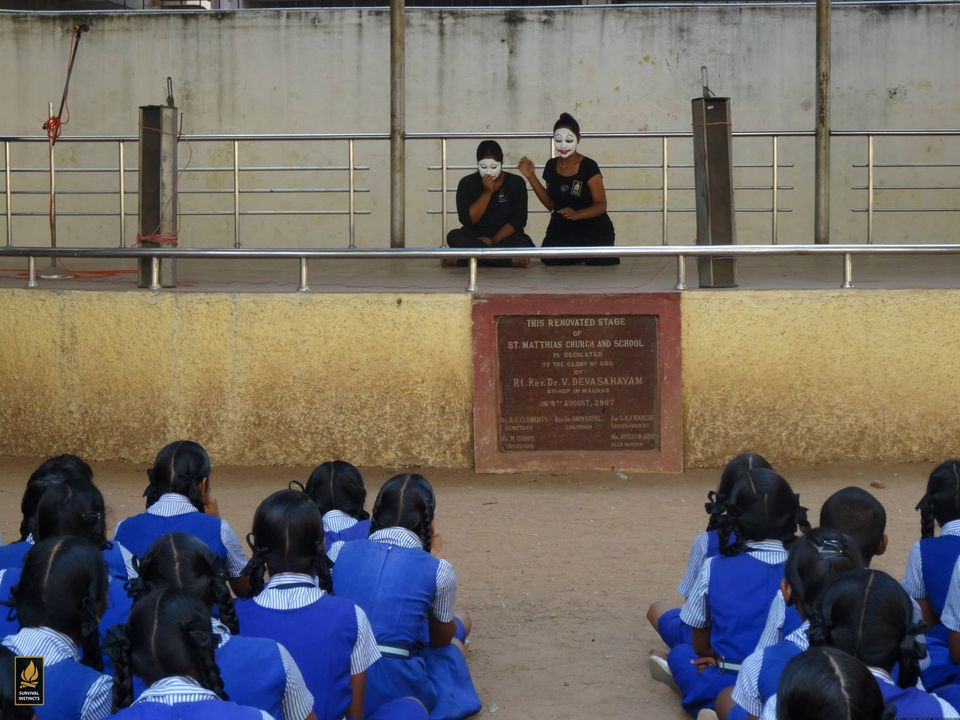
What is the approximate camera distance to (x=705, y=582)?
416 cm

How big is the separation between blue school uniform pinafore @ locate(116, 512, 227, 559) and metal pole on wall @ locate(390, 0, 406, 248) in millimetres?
5675

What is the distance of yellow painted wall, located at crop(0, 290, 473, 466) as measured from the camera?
7723 mm

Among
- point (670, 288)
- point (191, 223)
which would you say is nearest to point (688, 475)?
point (670, 288)

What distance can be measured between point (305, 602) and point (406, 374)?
4235 mm

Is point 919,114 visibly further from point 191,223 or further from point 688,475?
point 191,223

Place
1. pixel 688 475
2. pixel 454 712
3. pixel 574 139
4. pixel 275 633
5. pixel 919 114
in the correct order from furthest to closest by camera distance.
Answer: pixel 919 114, pixel 574 139, pixel 688 475, pixel 454 712, pixel 275 633

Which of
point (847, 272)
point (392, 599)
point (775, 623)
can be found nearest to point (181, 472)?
point (392, 599)

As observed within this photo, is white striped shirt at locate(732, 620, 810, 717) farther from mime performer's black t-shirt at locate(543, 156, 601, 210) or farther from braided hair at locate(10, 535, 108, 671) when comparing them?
mime performer's black t-shirt at locate(543, 156, 601, 210)

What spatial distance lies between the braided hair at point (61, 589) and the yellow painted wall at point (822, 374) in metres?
4.99

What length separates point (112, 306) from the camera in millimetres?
7867

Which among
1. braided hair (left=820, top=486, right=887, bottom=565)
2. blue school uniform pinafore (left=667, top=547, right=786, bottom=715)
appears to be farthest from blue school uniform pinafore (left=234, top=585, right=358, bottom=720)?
braided hair (left=820, top=486, right=887, bottom=565)

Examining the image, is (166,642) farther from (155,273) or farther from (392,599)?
(155,273)

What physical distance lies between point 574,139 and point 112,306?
3.45 metres

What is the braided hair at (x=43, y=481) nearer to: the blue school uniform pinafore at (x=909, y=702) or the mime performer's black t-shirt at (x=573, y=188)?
the blue school uniform pinafore at (x=909, y=702)
